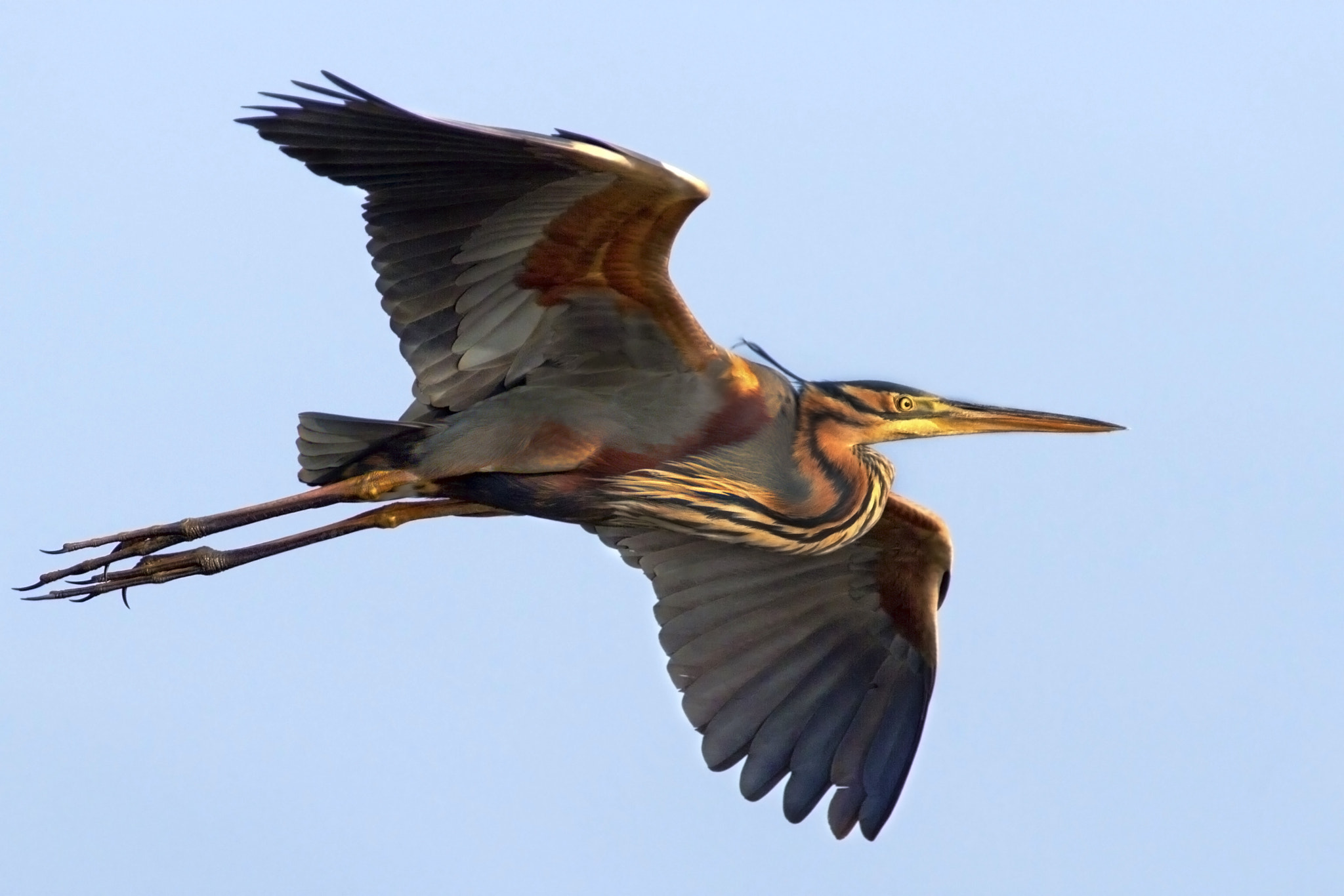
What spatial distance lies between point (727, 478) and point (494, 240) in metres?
1.43

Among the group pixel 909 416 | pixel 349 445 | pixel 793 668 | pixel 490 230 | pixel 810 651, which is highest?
pixel 490 230

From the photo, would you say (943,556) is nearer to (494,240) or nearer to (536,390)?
(536,390)

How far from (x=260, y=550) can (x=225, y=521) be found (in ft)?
1.47

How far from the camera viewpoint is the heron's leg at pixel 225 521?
8352 mm

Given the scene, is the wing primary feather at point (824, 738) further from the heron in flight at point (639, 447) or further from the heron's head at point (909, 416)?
the heron's head at point (909, 416)

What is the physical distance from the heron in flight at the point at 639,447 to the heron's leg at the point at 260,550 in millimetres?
12

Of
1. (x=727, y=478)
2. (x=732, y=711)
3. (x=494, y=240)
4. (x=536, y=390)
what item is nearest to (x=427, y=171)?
(x=494, y=240)

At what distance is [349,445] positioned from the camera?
328 inches

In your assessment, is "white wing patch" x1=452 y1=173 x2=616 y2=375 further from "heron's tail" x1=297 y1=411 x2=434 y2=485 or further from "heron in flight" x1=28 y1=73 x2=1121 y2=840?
"heron's tail" x1=297 y1=411 x2=434 y2=485

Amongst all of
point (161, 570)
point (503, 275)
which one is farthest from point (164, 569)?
point (503, 275)

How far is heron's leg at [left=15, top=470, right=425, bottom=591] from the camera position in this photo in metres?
8.35

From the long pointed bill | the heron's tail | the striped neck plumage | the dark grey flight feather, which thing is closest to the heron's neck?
the striped neck plumage

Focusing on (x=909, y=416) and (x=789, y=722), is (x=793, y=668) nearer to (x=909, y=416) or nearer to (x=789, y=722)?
(x=789, y=722)

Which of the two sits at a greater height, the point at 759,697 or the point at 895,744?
the point at 759,697
